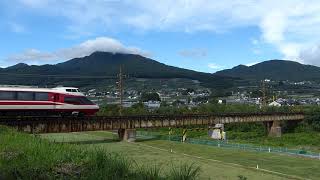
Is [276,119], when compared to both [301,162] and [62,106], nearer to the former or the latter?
[301,162]

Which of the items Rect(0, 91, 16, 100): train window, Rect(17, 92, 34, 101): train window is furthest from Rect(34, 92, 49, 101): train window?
Rect(0, 91, 16, 100): train window

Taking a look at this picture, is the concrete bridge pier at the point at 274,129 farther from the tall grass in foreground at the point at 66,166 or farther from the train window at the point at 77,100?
the tall grass in foreground at the point at 66,166

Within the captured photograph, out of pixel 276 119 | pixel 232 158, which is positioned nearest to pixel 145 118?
pixel 232 158

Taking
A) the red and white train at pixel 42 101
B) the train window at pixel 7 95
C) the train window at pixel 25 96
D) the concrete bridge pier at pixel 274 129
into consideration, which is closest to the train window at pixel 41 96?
the red and white train at pixel 42 101

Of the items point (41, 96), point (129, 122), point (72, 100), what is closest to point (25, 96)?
point (41, 96)

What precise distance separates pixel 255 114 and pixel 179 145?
27.5 m

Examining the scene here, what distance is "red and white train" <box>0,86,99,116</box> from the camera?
4383 centimetres

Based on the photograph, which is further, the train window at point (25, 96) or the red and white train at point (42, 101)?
the train window at point (25, 96)

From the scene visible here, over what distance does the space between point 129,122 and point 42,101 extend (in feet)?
55.4

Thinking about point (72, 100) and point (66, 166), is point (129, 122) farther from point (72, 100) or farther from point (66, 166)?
point (66, 166)

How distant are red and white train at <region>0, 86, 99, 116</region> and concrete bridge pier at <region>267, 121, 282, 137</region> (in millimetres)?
43683

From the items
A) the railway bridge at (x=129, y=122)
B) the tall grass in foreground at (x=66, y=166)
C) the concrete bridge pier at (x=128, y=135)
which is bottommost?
the concrete bridge pier at (x=128, y=135)

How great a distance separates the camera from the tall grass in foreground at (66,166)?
43.6 feet

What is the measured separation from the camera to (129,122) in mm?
61000
